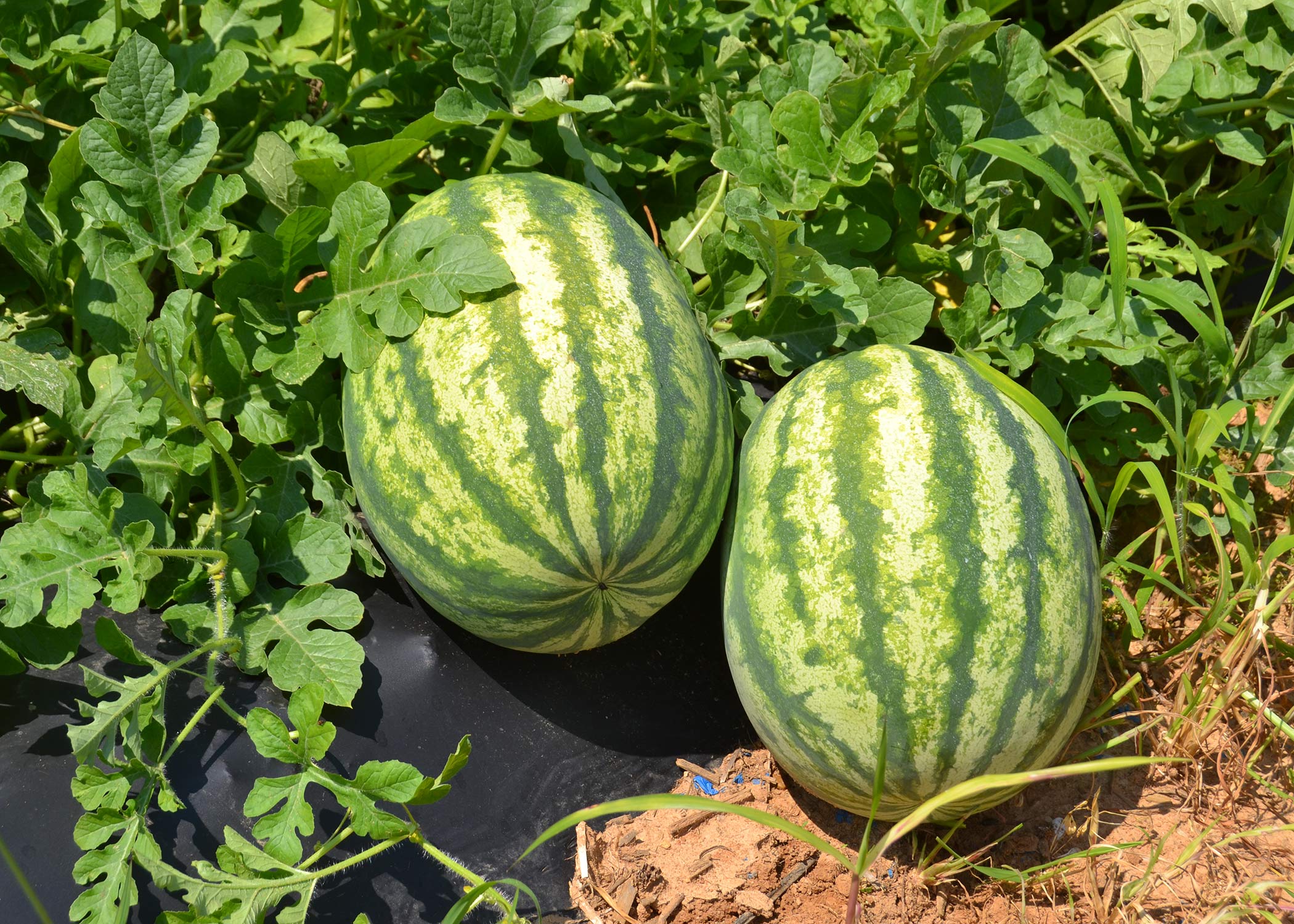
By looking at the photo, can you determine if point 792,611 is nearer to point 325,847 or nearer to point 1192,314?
point 325,847

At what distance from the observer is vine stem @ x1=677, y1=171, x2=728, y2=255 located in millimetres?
2689

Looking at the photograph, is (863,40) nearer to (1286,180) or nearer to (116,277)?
(1286,180)

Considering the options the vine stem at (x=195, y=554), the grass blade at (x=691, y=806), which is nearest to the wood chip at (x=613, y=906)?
the grass blade at (x=691, y=806)

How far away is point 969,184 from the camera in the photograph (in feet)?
8.34

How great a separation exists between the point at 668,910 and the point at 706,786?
0.31 m

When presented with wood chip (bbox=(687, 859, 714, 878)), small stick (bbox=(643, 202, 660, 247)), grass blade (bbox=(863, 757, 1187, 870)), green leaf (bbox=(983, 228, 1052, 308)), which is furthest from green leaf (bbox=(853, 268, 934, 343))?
wood chip (bbox=(687, 859, 714, 878))

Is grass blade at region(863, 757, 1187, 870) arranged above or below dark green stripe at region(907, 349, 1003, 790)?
below

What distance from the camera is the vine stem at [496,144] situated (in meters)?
2.49

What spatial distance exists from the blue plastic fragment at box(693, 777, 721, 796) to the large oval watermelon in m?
0.44

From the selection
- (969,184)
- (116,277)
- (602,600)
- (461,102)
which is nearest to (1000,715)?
(602,600)

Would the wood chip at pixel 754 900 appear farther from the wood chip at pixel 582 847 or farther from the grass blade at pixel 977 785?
the grass blade at pixel 977 785

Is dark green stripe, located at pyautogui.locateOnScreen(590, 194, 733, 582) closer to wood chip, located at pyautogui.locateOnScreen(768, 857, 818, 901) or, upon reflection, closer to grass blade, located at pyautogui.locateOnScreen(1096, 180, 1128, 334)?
wood chip, located at pyautogui.locateOnScreen(768, 857, 818, 901)

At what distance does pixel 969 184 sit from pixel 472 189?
3.81 ft

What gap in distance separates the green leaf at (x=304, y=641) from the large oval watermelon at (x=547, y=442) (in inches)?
6.5
